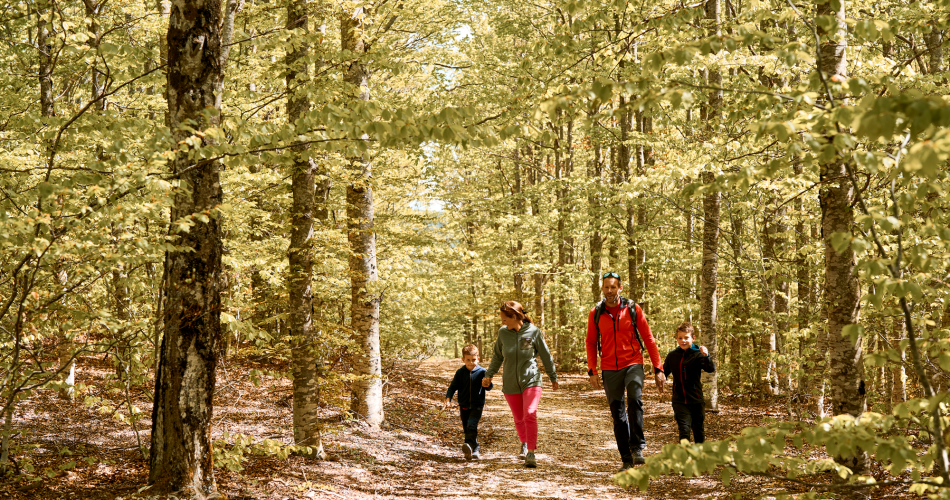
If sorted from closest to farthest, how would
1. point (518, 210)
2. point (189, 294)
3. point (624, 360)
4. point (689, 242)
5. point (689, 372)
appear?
point (189, 294)
point (624, 360)
point (689, 372)
point (689, 242)
point (518, 210)

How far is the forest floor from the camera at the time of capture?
5285 millimetres

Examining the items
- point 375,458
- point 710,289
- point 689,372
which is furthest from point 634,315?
point 710,289

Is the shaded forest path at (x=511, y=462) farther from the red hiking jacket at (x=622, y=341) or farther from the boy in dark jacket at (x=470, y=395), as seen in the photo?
the red hiking jacket at (x=622, y=341)

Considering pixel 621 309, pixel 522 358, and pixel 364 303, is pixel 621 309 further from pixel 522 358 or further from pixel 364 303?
pixel 364 303

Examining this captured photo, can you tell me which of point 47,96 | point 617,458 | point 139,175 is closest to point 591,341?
point 617,458

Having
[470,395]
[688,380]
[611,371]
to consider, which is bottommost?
[470,395]

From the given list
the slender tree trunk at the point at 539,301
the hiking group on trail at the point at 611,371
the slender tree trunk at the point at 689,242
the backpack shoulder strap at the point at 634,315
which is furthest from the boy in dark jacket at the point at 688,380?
the slender tree trunk at the point at 539,301

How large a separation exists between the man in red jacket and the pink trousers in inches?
33.3

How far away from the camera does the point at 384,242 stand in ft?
43.0

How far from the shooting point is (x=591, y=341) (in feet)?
22.8

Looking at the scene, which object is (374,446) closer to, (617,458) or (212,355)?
(617,458)

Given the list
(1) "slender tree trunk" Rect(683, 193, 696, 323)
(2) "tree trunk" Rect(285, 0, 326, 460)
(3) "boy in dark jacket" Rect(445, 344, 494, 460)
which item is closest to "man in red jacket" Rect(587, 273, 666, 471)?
(3) "boy in dark jacket" Rect(445, 344, 494, 460)

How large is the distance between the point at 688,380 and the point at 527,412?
2126 millimetres

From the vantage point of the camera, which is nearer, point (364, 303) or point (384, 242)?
point (364, 303)
